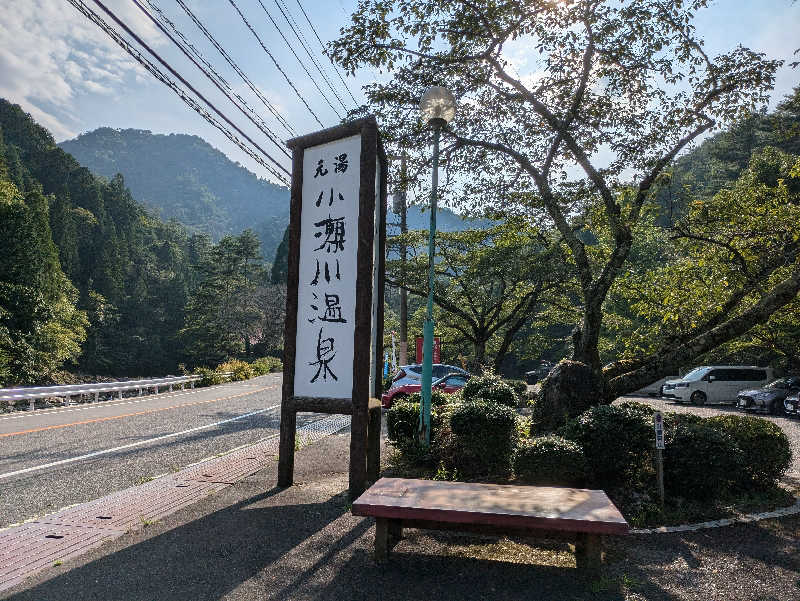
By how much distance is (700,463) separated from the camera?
6141 millimetres

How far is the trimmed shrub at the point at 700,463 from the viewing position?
612 centimetres

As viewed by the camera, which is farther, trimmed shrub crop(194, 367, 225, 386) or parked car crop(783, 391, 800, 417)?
trimmed shrub crop(194, 367, 225, 386)

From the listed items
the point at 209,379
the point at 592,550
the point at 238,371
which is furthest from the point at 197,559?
the point at 238,371

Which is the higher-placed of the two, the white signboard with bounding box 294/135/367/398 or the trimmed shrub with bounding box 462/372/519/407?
the white signboard with bounding box 294/135/367/398

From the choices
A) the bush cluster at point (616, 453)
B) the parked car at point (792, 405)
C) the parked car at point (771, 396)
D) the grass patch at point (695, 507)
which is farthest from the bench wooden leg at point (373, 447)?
the parked car at point (771, 396)

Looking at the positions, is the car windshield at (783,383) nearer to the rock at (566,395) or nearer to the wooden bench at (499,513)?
the rock at (566,395)

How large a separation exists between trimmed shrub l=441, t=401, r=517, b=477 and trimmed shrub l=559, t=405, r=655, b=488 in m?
0.85

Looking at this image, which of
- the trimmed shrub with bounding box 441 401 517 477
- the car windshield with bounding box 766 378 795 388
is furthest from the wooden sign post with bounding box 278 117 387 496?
the car windshield with bounding box 766 378 795 388

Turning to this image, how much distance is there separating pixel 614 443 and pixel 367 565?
3.73m

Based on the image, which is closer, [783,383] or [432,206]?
[432,206]

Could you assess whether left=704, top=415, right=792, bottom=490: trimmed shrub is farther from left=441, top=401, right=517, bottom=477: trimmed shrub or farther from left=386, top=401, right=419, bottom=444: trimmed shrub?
left=386, top=401, right=419, bottom=444: trimmed shrub

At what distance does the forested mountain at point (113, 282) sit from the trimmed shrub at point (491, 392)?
38222mm

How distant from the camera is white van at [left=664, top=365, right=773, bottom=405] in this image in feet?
75.3

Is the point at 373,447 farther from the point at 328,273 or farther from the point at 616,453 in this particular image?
the point at 616,453
